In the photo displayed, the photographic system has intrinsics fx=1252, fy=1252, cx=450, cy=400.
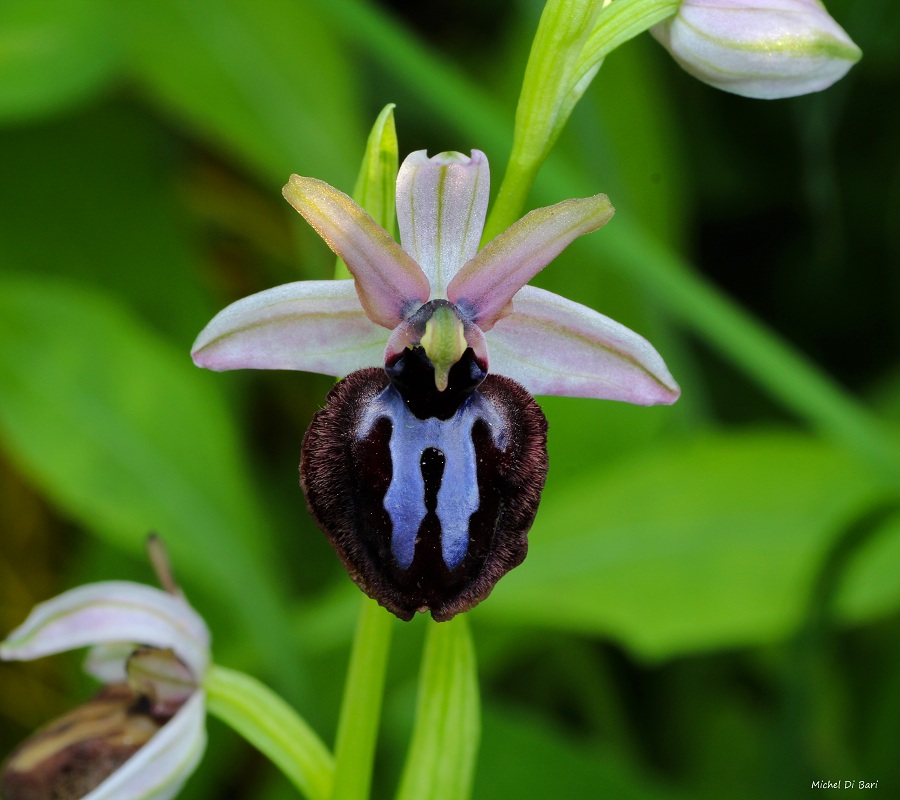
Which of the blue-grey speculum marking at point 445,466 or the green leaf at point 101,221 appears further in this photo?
the green leaf at point 101,221

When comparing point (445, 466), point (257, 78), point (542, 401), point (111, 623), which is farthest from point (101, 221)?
point (445, 466)

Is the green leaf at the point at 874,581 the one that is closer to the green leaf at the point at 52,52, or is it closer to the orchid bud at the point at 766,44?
the orchid bud at the point at 766,44

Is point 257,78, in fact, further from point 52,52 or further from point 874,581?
point 874,581

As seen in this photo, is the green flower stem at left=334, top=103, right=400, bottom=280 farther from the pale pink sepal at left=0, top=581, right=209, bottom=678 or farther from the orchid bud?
the pale pink sepal at left=0, top=581, right=209, bottom=678

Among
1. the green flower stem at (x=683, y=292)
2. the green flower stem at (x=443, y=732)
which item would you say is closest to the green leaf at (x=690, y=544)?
the green flower stem at (x=683, y=292)

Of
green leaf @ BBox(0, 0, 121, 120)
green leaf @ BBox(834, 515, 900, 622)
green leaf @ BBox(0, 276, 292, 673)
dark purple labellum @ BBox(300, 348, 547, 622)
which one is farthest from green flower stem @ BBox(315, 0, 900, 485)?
dark purple labellum @ BBox(300, 348, 547, 622)

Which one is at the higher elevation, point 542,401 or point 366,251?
point 542,401

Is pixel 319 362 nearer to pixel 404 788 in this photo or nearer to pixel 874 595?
pixel 404 788
